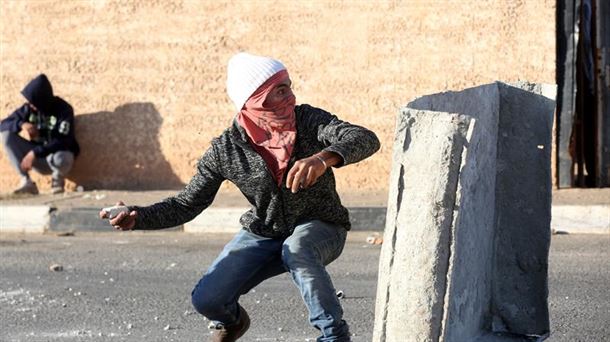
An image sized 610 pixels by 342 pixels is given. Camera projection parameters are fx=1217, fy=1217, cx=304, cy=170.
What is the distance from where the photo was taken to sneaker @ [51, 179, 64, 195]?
40.9 ft

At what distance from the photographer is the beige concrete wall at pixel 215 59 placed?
11.2m

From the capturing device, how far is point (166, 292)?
7.73 m

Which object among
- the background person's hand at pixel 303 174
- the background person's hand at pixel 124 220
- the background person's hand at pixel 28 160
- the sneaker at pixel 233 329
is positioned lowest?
the background person's hand at pixel 28 160

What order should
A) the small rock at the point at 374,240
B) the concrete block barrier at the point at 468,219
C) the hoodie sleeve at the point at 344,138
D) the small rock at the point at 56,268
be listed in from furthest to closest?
the small rock at the point at 374,240, the small rock at the point at 56,268, the hoodie sleeve at the point at 344,138, the concrete block barrier at the point at 468,219

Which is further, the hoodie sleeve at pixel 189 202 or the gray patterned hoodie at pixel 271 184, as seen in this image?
the hoodie sleeve at pixel 189 202

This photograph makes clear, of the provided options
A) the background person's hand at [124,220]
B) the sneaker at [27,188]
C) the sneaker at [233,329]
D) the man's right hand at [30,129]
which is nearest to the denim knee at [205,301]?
the sneaker at [233,329]

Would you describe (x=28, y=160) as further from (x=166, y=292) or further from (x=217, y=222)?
(x=166, y=292)

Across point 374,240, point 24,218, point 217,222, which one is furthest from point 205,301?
point 24,218

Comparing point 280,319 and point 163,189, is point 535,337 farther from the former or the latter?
point 163,189

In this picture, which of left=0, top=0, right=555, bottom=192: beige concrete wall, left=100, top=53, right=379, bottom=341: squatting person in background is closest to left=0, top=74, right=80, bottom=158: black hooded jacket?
left=0, top=0, right=555, bottom=192: beige concrete wall

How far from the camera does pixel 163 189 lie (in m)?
12.4

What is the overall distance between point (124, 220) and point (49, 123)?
294 inches

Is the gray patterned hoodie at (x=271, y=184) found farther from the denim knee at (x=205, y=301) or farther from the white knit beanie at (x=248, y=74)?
the denim knee at (x=205, y=301)

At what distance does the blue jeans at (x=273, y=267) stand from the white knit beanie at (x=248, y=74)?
595mm
